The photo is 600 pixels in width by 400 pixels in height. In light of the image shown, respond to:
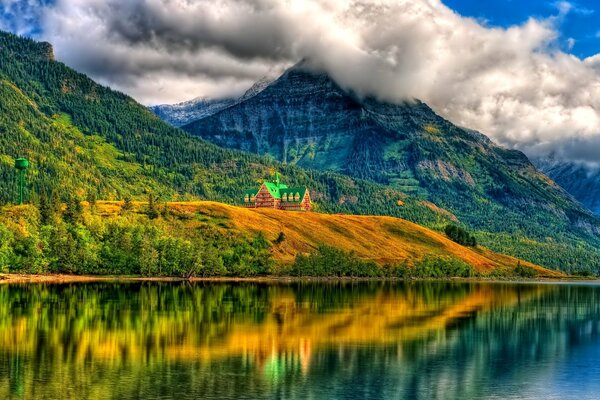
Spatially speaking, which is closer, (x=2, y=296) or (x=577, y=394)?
(x=577, y=394)

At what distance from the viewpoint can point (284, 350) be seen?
87.4 meters

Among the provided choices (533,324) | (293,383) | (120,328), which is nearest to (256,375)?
(293,383)

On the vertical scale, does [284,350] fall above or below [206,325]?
below

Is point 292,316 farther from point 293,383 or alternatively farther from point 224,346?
point 293,383

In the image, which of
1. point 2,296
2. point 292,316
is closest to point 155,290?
point 2,296

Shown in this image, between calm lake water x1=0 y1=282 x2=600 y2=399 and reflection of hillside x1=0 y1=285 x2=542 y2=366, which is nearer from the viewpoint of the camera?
calm lake water x1=0 y1=282 x2=600 y2=399

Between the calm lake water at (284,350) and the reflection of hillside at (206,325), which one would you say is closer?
the calm lake water at (284,350)

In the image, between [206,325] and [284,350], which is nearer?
[284,350]

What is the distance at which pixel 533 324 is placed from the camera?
129 m

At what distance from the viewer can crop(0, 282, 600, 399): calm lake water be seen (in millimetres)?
65438

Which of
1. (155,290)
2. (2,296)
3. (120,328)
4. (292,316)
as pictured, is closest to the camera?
(120,328)

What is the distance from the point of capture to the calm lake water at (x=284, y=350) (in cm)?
6544

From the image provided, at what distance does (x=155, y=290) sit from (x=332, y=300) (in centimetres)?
4825

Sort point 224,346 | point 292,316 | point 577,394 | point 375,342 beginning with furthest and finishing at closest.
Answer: point 292,316 → point 375,342 → point 224,346 → point 577,394
